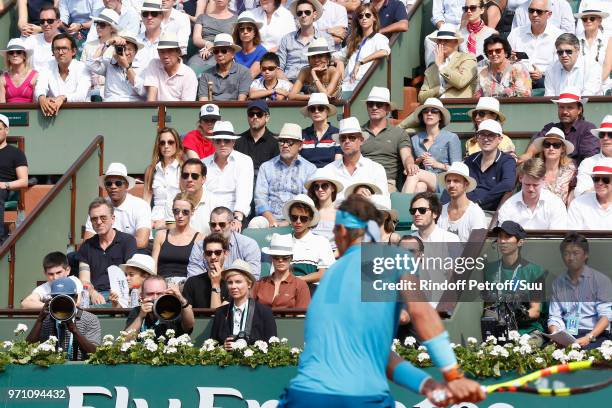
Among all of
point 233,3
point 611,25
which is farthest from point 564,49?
point 233,3

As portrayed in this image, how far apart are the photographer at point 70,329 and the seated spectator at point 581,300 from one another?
3518 millimetres

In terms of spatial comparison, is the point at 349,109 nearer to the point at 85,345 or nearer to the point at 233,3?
the point at 233,3

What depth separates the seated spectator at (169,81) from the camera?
15.6 meters

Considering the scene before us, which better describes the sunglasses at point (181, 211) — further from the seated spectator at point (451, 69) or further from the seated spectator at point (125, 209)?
the seated spectator at point (451, 69)

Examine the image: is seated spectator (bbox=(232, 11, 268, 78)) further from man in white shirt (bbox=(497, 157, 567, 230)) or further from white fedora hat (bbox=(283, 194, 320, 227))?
man in white shirt (bbox=(497, 157, 567, 230))

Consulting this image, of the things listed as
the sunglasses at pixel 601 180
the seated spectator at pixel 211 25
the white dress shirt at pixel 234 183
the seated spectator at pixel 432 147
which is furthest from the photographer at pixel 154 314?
the seated spectator at pixel 211 25

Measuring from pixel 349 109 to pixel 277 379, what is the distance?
15.1 feet

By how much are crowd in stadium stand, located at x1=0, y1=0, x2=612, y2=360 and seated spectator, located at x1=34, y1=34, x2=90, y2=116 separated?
2 cm

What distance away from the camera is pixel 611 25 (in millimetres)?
15805

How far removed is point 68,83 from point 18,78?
554 mm

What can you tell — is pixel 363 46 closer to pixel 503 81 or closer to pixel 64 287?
pixel 503 81

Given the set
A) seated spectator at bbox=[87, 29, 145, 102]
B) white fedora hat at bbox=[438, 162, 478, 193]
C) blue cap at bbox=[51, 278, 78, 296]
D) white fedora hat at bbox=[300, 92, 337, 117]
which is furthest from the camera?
seated spectator at bbox=[87, 29, 145, 102]

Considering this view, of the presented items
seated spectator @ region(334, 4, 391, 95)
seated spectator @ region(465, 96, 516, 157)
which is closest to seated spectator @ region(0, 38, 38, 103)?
seated spectator @ region(334, 4, 391, 95)

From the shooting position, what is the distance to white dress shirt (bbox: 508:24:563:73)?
51.2 ft
